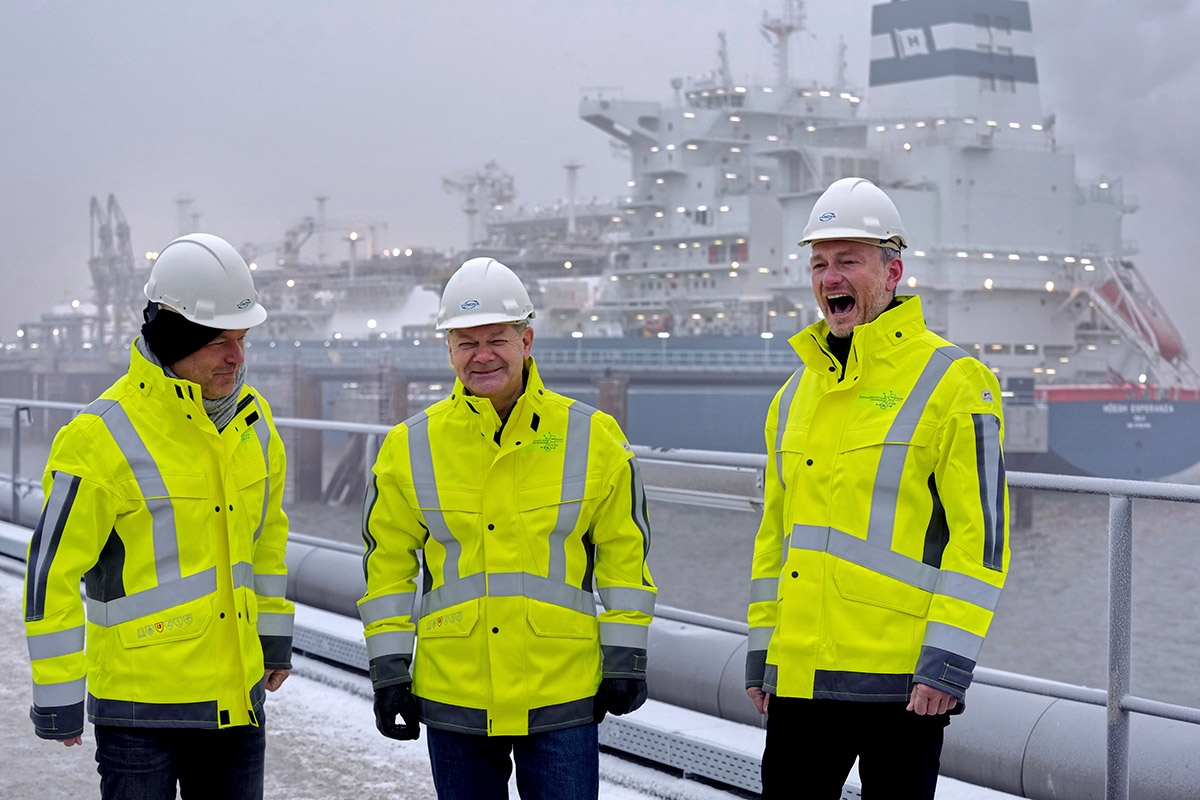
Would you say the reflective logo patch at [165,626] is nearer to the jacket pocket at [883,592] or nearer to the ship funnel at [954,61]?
the jacket pocket at [883,592]

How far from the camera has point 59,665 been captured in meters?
2.13

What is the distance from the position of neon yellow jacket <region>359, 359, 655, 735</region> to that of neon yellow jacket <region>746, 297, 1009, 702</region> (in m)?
0.33

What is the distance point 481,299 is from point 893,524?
2.84 ft

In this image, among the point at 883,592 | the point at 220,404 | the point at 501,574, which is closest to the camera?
the point at 883,592

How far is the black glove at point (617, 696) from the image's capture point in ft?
A: 7.40

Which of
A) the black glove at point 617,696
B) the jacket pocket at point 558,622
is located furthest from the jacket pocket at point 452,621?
the black glove at point 617,696

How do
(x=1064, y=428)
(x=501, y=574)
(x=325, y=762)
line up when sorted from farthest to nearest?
(x=1064, y=428) → (x=325, y=762) → (x=501, y=574)

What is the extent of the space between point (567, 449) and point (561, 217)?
51.2 meters

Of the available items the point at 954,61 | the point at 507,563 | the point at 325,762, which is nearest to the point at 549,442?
the point at 507,563

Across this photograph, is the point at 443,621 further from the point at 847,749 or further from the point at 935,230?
the point at 935,230

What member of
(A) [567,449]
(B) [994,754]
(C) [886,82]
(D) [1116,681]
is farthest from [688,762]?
(C) [886,82]

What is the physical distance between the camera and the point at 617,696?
2254mm

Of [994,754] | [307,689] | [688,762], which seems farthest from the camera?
[307,689]

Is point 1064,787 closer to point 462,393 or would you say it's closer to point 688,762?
point 688,762
